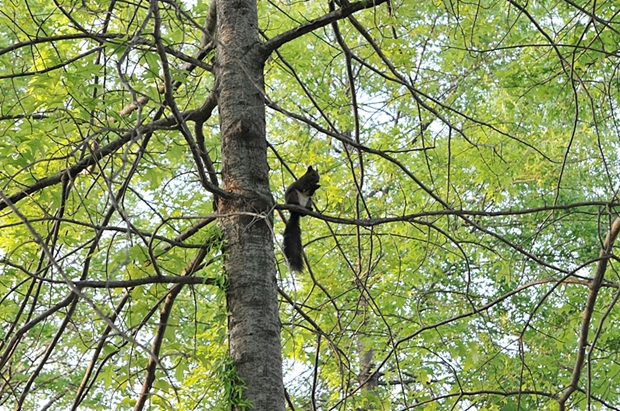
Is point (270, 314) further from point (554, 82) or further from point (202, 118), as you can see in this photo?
point (554, 82)

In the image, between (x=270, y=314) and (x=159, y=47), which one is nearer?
(x=159, y=47)

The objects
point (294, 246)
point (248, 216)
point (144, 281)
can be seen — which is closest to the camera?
point (144, 281)

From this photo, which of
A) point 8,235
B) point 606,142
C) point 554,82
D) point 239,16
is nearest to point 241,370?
point 239,16

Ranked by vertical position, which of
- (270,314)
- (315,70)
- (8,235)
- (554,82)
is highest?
(315,70)

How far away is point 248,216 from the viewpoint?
2.74 meters

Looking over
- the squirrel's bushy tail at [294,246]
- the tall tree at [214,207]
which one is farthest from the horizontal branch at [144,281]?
the squirrel's bushy tail at [294,246]

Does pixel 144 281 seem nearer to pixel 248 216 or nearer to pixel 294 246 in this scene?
pixel 248 216

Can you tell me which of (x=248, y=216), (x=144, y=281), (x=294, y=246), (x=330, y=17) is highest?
(x=330, y=17)

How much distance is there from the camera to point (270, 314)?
264 centimetres

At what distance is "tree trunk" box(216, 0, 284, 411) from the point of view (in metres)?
2.55

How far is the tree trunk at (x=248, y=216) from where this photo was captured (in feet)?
8.37

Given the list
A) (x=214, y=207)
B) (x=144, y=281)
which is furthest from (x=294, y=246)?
(x=144, y=281)

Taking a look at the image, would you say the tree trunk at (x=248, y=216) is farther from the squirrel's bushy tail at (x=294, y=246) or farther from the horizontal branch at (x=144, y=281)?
the squirrel's bushy tail at (x=294, y=246)

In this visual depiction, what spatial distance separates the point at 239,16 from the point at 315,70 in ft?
13.1
